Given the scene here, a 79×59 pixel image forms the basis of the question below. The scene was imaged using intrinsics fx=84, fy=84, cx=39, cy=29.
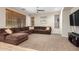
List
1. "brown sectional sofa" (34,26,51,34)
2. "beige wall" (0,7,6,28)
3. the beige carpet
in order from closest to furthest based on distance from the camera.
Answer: the beige carpet
"beige wall" (0,7,6,28)
"brown sectional sofa" (34,26,51,34)

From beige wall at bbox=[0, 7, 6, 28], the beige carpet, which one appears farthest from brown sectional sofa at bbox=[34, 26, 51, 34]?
beige wall at bbox=[0, 7, 6, 28]

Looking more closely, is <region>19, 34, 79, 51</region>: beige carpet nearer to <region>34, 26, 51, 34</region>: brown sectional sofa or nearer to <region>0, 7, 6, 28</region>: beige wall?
<region>0, 7, 6, 28</region>: beige wall

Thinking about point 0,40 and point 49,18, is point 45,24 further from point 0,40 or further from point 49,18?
point 0,40

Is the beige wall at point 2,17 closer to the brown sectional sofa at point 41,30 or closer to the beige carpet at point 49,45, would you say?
the beige carpet at point 49,45

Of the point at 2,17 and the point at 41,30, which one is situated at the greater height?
the point at 2,17

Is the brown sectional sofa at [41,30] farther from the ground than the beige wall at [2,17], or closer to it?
closer to it

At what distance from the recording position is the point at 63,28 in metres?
7.33

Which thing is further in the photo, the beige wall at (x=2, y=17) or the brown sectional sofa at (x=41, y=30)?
the brown sectional sofa at (x=41, y=30)

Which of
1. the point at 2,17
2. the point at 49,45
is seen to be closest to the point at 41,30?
the point at 2,17

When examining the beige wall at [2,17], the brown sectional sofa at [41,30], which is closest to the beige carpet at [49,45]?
the beige wall at [2,17]

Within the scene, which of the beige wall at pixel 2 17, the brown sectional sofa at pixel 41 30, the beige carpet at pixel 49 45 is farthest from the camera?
the brown sectional sofa at pixel 41 30

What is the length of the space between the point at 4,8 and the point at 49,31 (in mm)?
5028

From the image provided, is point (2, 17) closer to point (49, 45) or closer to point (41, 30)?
point (49, 45)

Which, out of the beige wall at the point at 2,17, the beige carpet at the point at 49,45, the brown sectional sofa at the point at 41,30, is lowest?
the beige carpet at the point at 49,45
